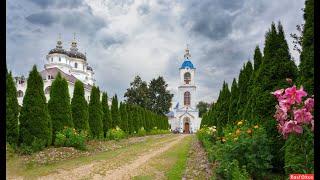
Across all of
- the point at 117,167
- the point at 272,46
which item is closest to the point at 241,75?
the point at 272,46

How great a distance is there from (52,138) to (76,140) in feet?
6.10

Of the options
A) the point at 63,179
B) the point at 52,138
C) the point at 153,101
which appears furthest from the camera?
the point at 153,101

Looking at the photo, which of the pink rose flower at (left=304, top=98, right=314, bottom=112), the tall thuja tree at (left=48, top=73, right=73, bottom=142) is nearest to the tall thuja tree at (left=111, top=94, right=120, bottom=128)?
the tall thuja tree at (left=48, top=73, right=73, bottom=142)

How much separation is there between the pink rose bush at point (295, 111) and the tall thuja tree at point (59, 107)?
1599 cm

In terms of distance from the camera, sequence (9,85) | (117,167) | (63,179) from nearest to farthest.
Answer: (63,179) < (117,167) < (9,85)

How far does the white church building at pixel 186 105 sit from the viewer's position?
79.6 meters

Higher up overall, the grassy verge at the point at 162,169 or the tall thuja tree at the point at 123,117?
the tall thuja tree at the point at 123,117

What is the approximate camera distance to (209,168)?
1137cm

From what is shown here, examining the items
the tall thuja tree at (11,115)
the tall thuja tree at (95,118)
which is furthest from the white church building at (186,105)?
the tall thuja tree at (11,115)

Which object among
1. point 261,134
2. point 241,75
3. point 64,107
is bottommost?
point 261,134

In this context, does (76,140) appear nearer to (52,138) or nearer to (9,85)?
(52,138)

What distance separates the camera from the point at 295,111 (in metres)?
4.75

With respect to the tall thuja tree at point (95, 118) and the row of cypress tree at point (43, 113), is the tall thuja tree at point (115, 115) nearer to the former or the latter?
the row of cypress tree at point (43, 113)

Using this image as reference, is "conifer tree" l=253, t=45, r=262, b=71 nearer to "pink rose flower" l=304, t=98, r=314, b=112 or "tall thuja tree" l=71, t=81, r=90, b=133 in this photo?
"pink rose flower" l=304, t=98, r=314, b=112
